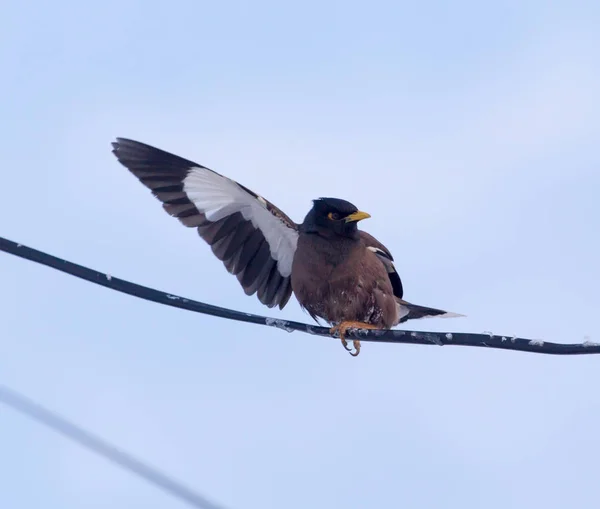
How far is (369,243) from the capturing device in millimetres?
8641

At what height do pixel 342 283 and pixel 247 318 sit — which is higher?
pixel 342 283

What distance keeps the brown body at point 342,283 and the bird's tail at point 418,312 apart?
0.75 metres

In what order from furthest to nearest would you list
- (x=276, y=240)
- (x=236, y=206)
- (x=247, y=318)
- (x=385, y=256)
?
(x=276, y=240)
(x=236, y=206)
(x=385, y=256)
(x=247, y=318)

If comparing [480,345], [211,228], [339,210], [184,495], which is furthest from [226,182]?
[184,495]

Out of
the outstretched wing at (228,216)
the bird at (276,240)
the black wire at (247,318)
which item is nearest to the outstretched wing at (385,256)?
the bird at (276,240)

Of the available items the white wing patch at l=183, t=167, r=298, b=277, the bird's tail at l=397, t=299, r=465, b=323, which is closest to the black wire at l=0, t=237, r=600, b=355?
the bird's tail at l=397, t=299, r=465, b=323

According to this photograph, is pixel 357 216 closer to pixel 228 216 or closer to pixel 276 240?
pixel 276 240

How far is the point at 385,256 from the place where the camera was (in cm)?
870

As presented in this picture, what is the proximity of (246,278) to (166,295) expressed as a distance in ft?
12.3

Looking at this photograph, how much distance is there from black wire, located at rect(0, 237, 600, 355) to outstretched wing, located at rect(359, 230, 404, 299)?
8.09 feet

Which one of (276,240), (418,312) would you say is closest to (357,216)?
(276,240)

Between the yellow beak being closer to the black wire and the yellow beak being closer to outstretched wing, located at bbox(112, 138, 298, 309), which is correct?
outstretched wing, located at bbox(112, 138, 298, 309)

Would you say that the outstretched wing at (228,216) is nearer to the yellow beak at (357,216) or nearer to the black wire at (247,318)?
the yellow beak at (357,216)

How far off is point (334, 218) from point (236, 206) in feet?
4.48
